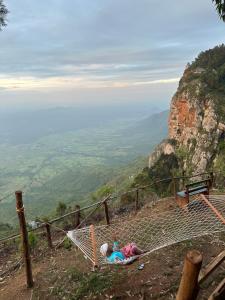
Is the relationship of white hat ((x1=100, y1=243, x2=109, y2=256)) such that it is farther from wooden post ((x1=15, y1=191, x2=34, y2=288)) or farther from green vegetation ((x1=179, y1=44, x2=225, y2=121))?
green vegetation ((x1=179, y1=44, x2=225, y2=121))

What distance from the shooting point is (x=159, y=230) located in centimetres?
673

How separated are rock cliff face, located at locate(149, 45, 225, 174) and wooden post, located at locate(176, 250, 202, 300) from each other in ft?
80.4

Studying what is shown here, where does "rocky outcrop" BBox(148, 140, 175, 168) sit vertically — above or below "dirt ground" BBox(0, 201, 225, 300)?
below

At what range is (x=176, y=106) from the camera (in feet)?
113

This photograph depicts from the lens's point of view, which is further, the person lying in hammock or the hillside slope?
the hillside slope

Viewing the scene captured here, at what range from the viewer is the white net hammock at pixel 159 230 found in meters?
5.51

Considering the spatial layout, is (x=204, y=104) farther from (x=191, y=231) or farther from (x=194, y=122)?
(x=191, y=231)

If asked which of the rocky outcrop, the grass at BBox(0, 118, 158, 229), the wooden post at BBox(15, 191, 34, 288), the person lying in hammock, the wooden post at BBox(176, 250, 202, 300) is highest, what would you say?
the wooden post at BBox(176, 250, 202, 300)

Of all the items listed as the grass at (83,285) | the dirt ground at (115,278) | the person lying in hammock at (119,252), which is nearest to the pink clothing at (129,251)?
the person lying in hammock at (119,252)

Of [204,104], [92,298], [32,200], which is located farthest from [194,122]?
[32,200]

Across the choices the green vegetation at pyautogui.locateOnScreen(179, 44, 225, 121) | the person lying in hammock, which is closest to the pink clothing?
Result: the person lying in hammock

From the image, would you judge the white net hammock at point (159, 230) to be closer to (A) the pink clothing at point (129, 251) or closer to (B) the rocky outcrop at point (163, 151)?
(A) the pink clothing at point (129, 251)

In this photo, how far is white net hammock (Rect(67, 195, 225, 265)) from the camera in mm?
5512

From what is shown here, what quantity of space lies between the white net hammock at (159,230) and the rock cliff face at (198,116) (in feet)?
64.9
